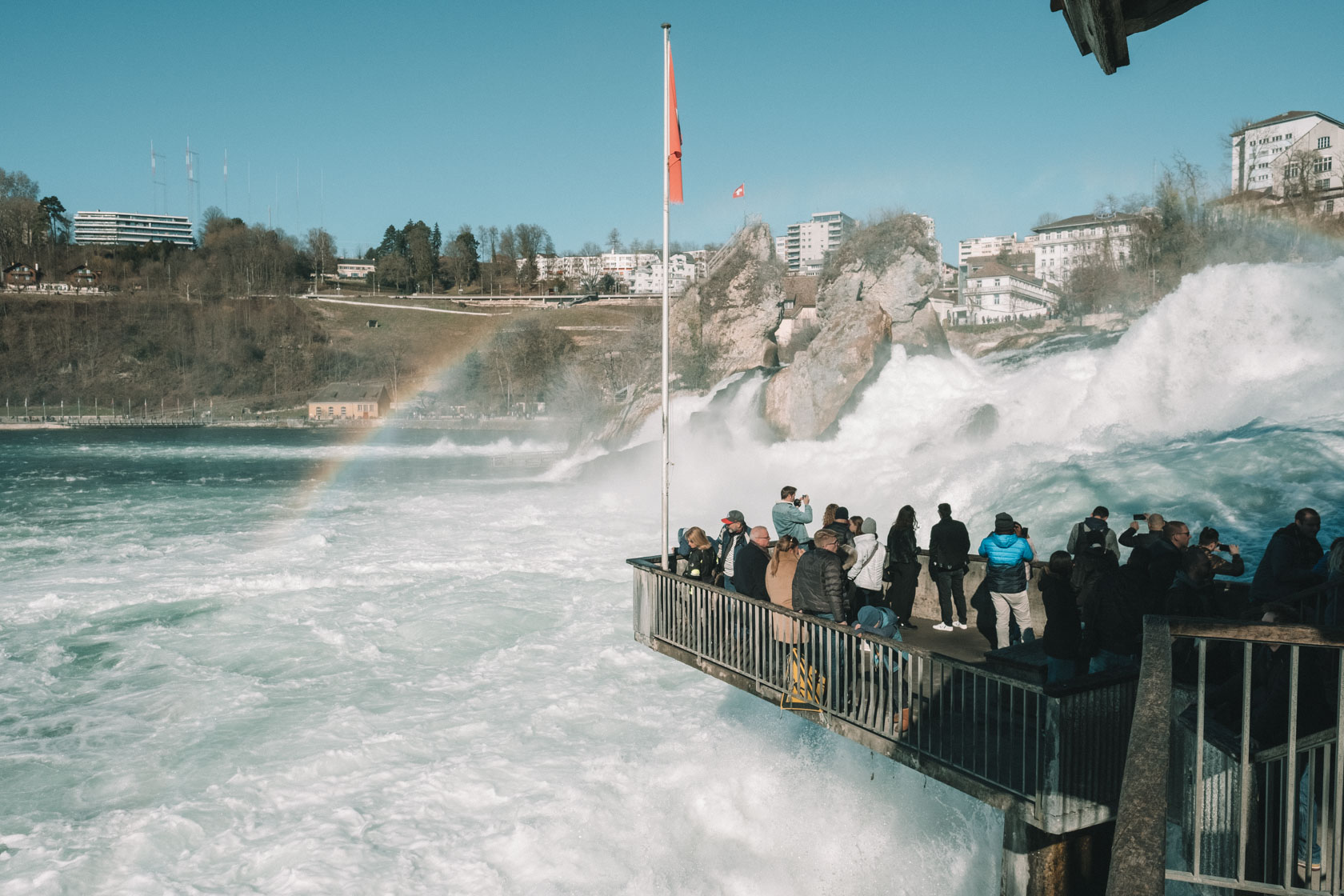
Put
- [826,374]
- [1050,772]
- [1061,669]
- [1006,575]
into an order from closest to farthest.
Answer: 1. [1050,772]
2. [1061,669]
3. [1006,575]
4. [826,374]

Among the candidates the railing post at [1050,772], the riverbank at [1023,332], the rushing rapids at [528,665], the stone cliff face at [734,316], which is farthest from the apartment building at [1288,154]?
the railing post at [1050,772]

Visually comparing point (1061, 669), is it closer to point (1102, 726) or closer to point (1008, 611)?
point (1102, 726)

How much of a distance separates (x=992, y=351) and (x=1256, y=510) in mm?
41860

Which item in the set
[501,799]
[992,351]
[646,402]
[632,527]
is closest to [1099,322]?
[992,351]

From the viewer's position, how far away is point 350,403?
15225 centimetres

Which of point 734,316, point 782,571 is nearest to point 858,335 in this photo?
point 734,316

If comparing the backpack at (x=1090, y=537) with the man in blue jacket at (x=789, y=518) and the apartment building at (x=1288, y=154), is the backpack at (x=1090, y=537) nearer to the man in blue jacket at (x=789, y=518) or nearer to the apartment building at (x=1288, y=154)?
the man in blue jacket at (x=789, y=518)

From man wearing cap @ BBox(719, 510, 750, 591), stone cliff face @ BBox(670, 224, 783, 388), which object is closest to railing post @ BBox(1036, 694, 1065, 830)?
man wearing cap @ BBox(719, 510, 750, 591)

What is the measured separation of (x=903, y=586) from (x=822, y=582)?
2.68 m

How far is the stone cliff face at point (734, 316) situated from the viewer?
5912 cm

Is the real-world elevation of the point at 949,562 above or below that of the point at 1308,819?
below

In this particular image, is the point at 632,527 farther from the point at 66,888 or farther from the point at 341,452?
the point at 341,452

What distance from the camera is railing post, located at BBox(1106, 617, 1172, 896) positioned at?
2.61 meters

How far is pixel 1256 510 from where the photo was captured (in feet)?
61.4
